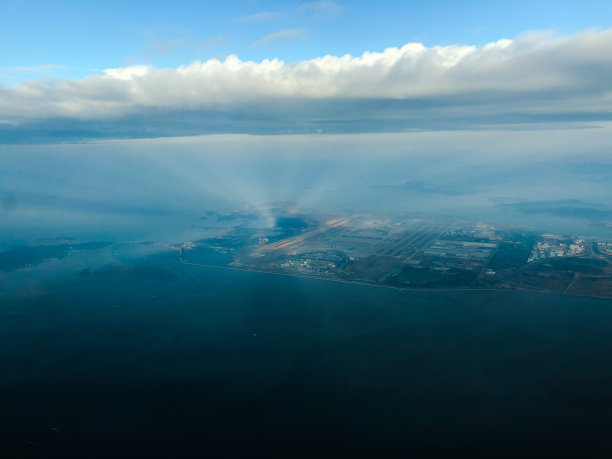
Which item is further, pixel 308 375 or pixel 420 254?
pixel 420 254

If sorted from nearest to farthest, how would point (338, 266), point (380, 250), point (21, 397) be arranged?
point (21, 397) < point (338, 266) < point (380, 250)

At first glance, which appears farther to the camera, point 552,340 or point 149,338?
point 149,338

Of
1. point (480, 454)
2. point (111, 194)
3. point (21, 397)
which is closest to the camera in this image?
point (480, 454)

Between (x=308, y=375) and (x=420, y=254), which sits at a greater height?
(x=420, y=254)

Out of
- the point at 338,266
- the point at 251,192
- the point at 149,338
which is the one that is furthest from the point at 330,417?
the point at 251,192

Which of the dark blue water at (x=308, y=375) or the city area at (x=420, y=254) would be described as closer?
the dark blue water at (x=308, y=375)

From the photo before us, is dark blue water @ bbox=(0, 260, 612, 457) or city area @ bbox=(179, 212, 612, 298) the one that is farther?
city area @ bbox=(179, 212, 612, 298)

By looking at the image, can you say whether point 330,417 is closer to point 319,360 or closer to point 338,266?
point 319,360

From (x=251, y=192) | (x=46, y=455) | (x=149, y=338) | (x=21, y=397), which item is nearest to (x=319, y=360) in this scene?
(x=149, y=338)
